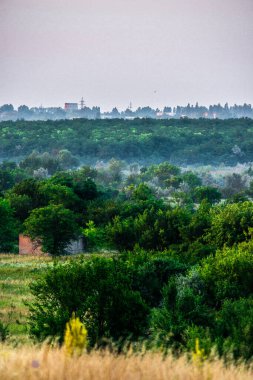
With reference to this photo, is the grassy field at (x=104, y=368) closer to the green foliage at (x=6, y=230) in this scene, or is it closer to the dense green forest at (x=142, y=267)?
the dense green forest at (x=142, y=267)

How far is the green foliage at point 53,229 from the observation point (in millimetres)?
56594

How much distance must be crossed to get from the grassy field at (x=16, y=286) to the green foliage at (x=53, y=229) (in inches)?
55.0

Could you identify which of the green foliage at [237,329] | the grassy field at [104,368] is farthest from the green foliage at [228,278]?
the grassy field at [104,368]

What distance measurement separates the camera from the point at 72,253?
2411 inches

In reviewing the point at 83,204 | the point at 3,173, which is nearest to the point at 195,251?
the point at 83,204

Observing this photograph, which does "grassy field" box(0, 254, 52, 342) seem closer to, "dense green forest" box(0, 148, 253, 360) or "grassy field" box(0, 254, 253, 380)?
"dense green forest" box(0, 148, 253, 360)

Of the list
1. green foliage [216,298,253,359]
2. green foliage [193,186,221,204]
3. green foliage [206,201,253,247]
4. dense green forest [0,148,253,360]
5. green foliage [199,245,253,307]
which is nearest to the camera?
green foliage [216,298,253,359]

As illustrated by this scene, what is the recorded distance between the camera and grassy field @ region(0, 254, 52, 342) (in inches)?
1181

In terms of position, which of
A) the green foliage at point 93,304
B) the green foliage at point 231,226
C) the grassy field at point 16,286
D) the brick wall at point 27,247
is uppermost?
the green foliage at point 93,304

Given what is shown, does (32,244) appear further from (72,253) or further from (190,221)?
(190,221)

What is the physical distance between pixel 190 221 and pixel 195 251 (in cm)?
894

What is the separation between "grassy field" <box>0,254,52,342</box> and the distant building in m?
3.62

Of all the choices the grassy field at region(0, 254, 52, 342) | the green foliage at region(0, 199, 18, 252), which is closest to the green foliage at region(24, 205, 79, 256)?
the grassy field at region(0, 254, 52, 342)

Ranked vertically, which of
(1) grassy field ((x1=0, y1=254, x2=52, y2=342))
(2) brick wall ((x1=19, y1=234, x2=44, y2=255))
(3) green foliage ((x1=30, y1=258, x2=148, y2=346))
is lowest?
(2) brick wall ((x1=19, y1=234, x2=44, y2=255))
